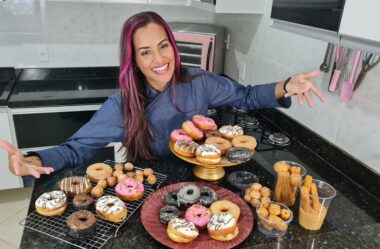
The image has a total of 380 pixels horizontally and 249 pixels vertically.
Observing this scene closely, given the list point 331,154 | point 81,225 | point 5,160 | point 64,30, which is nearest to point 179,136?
point 81,225

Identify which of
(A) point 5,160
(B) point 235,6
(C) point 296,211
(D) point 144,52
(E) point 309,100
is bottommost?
(A) point 5,160

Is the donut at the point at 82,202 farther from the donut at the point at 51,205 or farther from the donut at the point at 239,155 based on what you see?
the donut at the point at 239,155

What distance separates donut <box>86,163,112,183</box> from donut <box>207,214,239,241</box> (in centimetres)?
45

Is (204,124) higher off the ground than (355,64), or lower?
lower

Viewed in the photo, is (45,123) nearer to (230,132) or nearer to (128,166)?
(128,166)

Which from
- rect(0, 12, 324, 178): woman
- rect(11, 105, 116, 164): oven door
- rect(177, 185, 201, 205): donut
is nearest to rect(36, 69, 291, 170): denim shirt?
rect(0, 12, 324, 178): woman

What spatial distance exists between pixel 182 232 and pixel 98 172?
44 centimetres

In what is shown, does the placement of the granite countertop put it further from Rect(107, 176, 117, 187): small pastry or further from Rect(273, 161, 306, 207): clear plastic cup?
Rect(107, 176, 117, 187): small pastry

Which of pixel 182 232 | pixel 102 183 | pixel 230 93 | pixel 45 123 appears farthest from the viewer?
pixel 45 123

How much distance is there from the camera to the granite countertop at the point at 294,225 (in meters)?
0.94

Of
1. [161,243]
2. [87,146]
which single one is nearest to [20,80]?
[87,146]

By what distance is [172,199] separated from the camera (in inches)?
43.0

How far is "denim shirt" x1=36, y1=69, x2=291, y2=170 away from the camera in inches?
54.0

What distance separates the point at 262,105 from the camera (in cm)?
159
